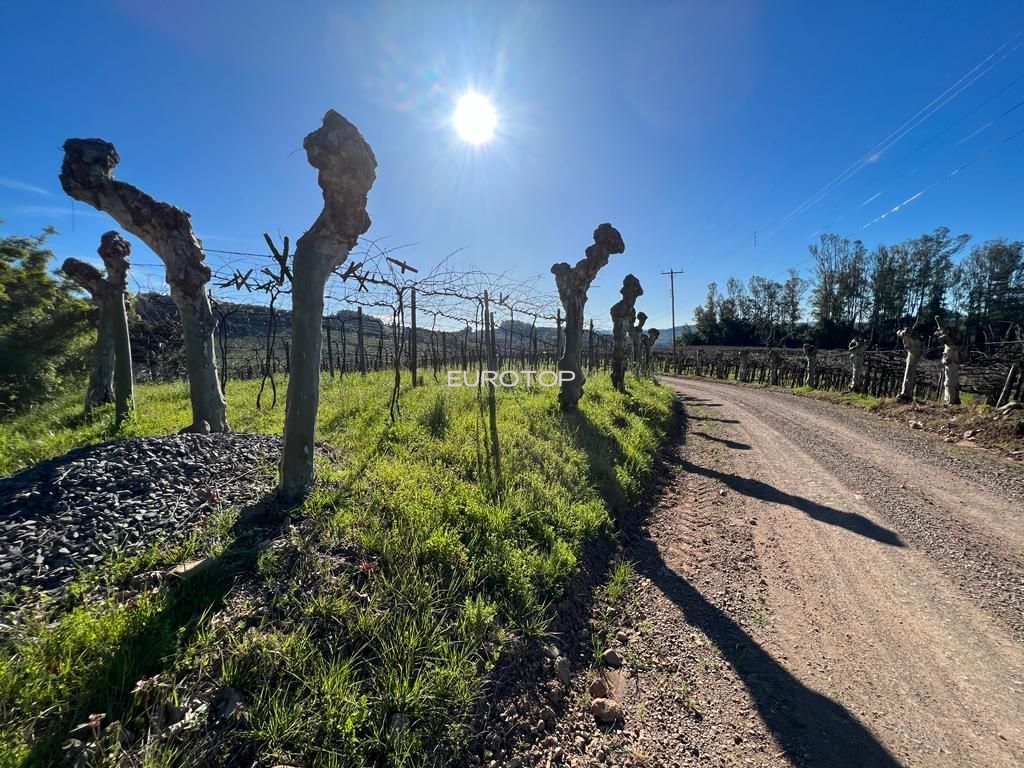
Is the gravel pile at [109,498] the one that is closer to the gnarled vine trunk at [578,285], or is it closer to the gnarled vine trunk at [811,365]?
the gnarled vine trunk at [578,285]

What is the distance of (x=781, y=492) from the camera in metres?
5.58

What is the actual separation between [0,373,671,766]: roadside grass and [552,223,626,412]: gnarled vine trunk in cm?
418

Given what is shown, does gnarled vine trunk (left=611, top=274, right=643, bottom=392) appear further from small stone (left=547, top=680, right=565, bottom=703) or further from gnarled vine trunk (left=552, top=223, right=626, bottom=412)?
small stone (left=547, top=680, right=565, bottom=703)

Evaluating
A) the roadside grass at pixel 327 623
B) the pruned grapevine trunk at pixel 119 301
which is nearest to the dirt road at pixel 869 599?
the roadside grass at pixel 327 623

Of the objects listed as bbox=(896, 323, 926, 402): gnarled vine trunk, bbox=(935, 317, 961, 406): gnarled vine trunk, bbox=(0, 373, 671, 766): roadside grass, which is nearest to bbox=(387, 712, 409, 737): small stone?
bbox=(0, 373, 671, 766): roadside grass

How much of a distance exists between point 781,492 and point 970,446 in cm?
569

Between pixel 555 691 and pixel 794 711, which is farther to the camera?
pixel 555 691

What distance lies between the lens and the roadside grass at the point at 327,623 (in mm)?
1652

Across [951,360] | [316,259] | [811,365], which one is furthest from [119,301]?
[811,365]

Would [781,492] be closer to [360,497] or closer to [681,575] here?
[681,575]

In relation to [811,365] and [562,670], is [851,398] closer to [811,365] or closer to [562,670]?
[811,365]

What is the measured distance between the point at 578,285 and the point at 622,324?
176 inches

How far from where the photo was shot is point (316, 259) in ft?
11.7

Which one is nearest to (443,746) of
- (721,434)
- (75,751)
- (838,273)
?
(75,751)
